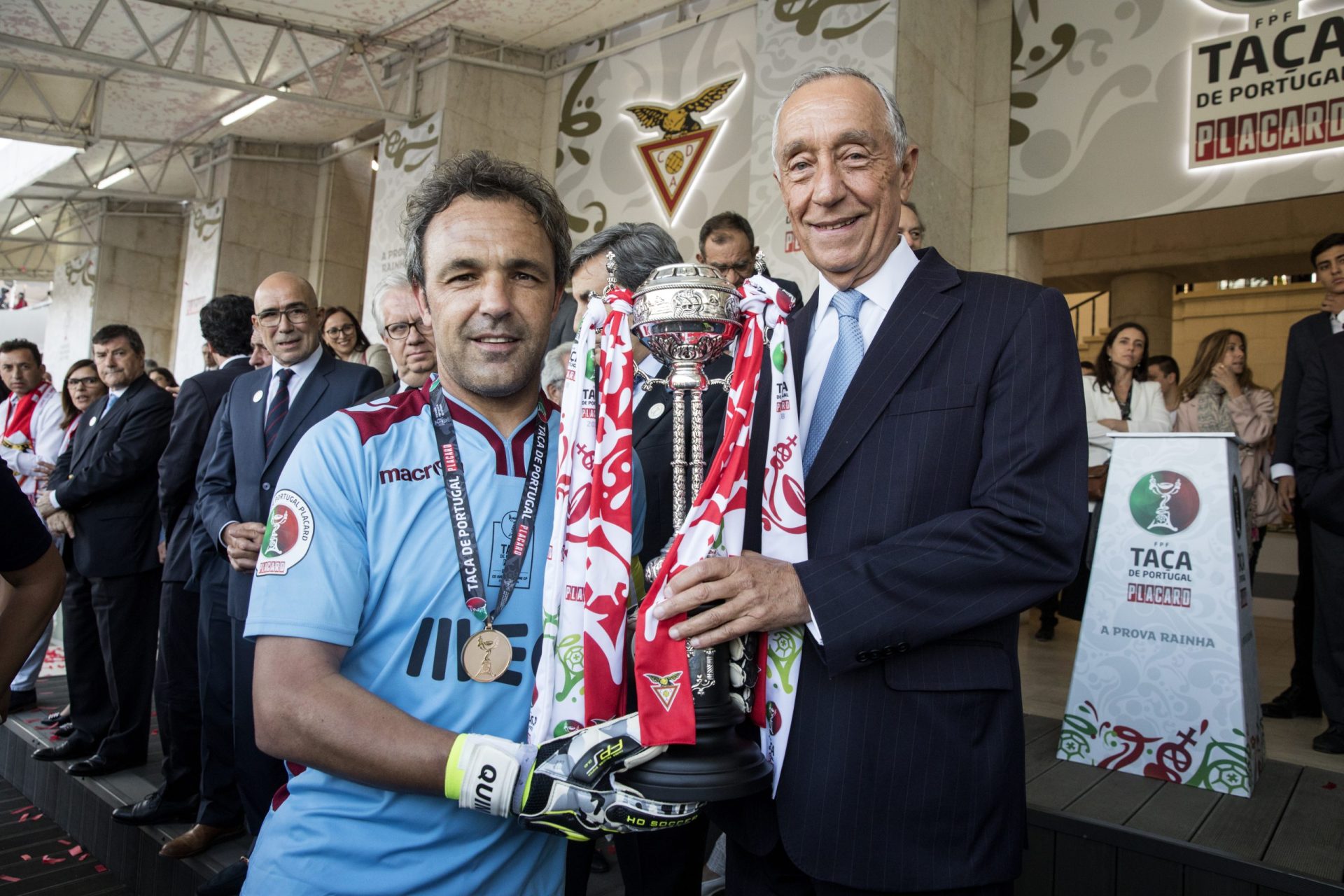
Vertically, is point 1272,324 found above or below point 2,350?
above

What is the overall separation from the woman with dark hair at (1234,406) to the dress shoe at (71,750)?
5378 millimetres

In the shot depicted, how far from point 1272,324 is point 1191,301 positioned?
3.64 ft

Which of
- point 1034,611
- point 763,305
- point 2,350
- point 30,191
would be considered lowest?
point 1034,611

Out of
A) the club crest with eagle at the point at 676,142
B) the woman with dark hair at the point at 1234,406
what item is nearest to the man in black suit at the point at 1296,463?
the woman with dark hair at the point at 1234,406

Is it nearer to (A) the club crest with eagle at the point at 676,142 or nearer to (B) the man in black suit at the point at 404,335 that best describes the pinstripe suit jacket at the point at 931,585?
(B) the man in black suit at the point at 404,335

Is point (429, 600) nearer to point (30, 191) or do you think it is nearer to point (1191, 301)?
point (1191, 301)

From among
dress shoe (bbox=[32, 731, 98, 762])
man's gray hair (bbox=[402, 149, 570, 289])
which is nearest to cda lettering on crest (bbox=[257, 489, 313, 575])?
man's gray hair (bbox=[402, 149, 570, 289])

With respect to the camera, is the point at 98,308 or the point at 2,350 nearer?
the point at 2,350

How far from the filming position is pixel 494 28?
8164 mm

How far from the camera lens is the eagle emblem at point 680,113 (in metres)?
7.27

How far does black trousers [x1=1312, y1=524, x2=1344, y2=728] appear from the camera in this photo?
3109 millimetres

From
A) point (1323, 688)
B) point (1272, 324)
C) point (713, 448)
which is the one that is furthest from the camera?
point (1272, 324)

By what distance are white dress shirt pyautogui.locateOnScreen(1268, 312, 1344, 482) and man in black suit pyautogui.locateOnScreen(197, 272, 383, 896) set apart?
351 cm

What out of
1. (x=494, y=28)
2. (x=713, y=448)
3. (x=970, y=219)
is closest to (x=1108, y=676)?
(x=713, y=448)
